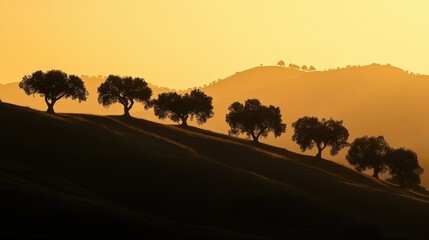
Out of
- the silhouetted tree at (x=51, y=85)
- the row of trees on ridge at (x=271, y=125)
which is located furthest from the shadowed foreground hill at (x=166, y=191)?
the row of trees on ridge at (x=271, y=125)

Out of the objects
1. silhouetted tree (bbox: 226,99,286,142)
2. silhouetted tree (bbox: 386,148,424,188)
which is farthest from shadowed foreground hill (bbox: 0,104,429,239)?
silhouetted tree (bbox: 226,99,286,142)

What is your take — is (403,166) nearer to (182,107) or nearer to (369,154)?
(369,154)

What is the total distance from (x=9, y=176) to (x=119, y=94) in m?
87.1

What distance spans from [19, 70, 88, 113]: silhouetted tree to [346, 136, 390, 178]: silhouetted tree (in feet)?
199

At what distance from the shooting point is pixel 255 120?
179125 mm

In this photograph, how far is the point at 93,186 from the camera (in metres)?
104

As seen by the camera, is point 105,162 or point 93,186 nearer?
point 93,186

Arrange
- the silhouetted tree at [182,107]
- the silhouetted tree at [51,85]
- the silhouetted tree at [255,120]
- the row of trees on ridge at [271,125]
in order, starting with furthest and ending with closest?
the silhouetted tree at [182,107] → the silhouetted tree at [255,120] → the row of trees on ridge at [271,125] → the silhouetted tree at [51,85]

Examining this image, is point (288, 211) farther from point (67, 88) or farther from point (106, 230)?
point (67, 88)

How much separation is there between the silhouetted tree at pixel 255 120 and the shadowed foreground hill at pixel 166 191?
27.2m

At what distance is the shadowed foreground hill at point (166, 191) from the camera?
264 feet

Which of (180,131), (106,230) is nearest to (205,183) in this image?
(106,230)

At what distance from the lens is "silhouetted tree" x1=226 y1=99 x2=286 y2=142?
589 feet

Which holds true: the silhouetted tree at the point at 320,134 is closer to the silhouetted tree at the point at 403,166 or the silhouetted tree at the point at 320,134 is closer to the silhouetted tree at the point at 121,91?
the silhouetted tree at the point at 403,166
